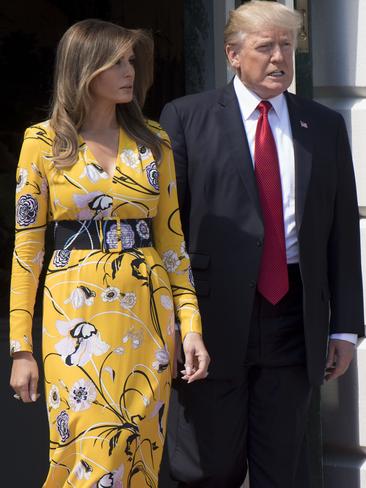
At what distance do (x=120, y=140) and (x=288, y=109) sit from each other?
73cm

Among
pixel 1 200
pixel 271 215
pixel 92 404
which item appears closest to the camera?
pixel 92 404

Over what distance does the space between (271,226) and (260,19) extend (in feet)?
2.08

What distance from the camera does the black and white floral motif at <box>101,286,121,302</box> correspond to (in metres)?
3.74

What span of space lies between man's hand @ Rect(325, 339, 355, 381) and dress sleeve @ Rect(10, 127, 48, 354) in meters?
1.15

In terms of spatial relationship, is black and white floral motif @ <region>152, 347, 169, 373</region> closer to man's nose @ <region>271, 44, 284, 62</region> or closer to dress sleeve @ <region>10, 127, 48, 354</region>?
dress sleeve @ <region>10, 127, 48, 354</region>

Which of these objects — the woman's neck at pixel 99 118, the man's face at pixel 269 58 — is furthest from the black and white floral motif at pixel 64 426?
the man's face at pixel 269 58

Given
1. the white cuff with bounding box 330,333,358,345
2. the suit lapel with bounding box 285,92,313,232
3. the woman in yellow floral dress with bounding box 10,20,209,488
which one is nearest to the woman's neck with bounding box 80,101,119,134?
the woman in yellow floral dress with bounding box 10,20,209,488

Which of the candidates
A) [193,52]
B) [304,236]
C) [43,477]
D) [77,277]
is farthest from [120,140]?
[43,477]

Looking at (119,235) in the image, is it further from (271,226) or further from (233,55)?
(233,55)

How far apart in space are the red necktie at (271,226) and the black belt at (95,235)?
0.56 metres

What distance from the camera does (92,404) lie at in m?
3.70

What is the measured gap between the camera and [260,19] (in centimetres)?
426

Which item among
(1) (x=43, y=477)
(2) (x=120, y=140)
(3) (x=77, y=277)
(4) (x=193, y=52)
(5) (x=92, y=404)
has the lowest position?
(1) (x=43, y=477)

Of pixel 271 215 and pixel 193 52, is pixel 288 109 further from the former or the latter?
pixel 193 52
